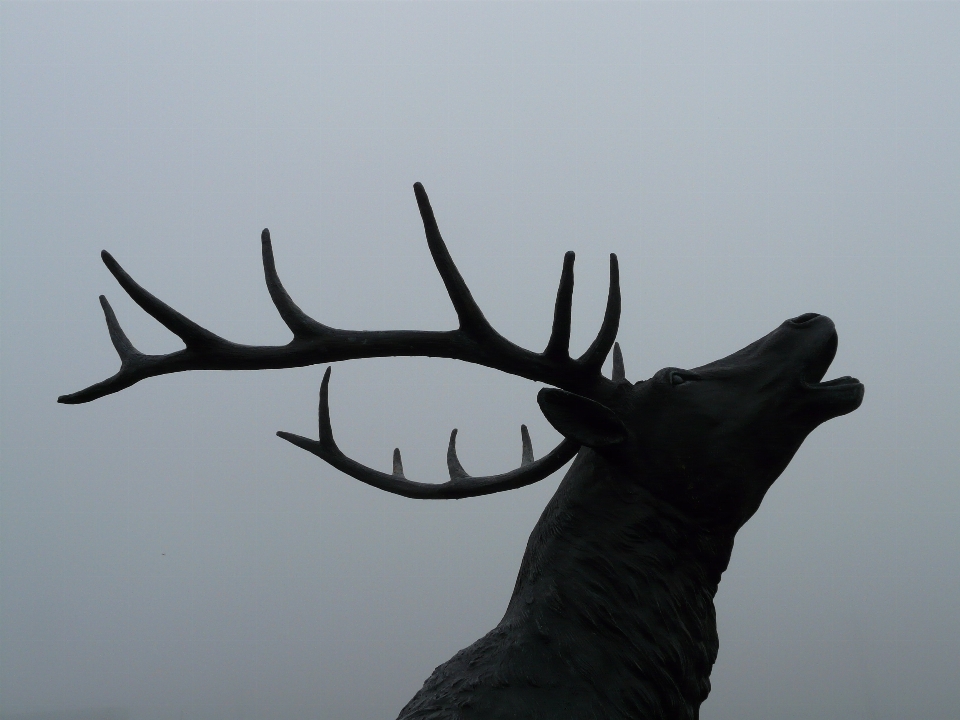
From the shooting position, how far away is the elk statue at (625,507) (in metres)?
1.03

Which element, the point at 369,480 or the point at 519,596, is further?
the point at 369,480

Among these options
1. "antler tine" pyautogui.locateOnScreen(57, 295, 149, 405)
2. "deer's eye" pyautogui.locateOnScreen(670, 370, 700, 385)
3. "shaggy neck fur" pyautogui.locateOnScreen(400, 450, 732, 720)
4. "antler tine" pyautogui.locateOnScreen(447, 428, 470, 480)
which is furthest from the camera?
"antler tine" pyautogui.locateOnScreen(447, 428, 470, 480)

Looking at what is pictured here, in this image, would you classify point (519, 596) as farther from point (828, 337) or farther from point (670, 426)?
point (828, 337)

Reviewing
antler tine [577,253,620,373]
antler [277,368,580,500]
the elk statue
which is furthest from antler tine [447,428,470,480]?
antler tine [577,253,620,373]

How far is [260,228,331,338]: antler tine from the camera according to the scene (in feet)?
4.06

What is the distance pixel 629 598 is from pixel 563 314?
0.43 meters

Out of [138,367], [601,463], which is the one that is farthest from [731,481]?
[138,367]

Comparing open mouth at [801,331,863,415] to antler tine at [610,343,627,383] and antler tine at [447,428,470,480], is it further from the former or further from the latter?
antler tine at [447,428,470,480]

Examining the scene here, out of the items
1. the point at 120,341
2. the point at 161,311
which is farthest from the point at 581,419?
the point at 120,341

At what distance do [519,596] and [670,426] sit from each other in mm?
355

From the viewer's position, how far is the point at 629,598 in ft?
3.49

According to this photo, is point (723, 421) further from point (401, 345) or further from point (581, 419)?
point (401, 345)

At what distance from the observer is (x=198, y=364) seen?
1.24m

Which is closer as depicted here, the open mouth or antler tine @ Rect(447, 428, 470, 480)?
the open mouth
